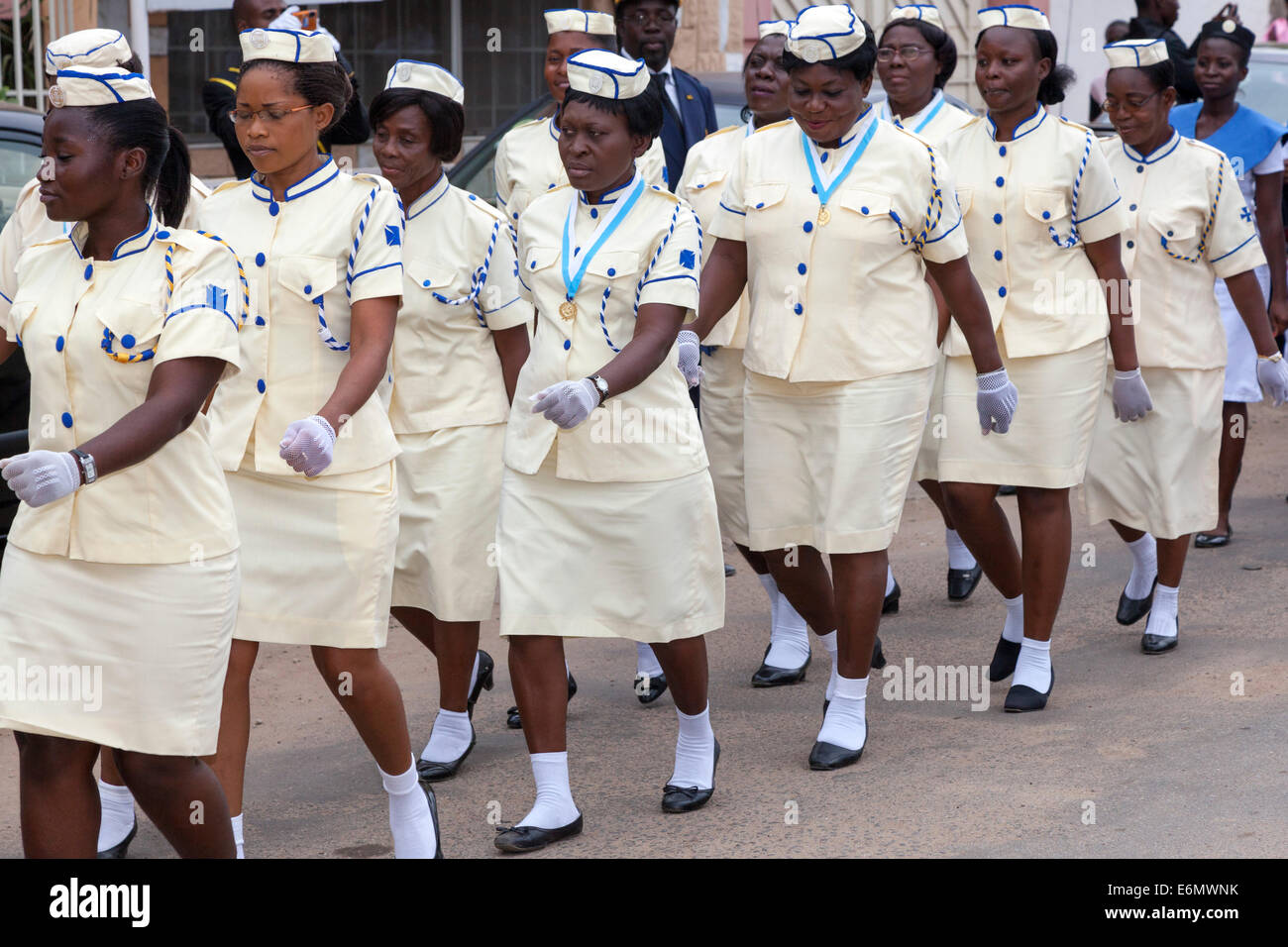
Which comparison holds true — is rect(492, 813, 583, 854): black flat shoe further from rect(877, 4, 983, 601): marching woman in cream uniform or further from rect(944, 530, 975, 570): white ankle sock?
rect(944, 530, 975, 570): white ankle sock

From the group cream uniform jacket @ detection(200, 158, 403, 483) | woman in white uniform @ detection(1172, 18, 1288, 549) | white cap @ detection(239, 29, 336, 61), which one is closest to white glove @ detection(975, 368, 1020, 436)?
cream uniform jacket @ detection(200, 158, 403, 483)

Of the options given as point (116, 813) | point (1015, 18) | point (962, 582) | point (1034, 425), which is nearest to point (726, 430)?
point (1034, 425)

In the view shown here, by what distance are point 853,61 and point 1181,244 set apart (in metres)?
1.89

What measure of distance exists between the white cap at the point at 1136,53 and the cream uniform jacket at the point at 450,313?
7.98ft

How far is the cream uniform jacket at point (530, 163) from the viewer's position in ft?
19.9

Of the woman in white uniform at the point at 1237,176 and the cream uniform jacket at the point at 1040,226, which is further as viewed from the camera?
the woman in white uniform at the point at 1237,176

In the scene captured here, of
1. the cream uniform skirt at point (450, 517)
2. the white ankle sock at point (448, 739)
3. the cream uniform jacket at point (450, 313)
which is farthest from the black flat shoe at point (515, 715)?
the cream uniform jacket at point (450, 313)

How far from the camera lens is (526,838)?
175 inches

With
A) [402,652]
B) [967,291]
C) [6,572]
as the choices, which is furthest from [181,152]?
[402,652]

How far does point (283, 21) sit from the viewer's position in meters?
4.66

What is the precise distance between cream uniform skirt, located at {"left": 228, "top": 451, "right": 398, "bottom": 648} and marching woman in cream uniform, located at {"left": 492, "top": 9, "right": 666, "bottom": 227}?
6.90 ft

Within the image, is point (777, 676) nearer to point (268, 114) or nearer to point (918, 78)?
point (918, 78)

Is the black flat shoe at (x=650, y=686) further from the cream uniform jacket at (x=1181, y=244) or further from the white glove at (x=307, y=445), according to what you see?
the white glove at (x=307, y=445)
